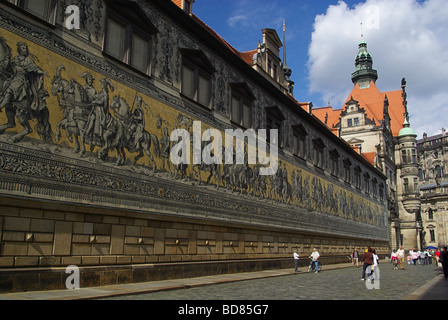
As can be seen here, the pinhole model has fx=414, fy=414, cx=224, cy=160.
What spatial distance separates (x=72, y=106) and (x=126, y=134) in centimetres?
192

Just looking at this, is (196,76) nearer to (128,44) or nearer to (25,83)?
(128,44)

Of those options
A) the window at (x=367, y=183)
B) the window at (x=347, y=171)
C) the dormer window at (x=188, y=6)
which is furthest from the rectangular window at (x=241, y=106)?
the window at (x=367, y=183)

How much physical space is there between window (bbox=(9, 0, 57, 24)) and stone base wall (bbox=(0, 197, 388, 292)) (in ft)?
14.7

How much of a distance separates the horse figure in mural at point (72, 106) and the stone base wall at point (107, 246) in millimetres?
1744

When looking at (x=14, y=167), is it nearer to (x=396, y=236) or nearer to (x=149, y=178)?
(x=149, y=178)

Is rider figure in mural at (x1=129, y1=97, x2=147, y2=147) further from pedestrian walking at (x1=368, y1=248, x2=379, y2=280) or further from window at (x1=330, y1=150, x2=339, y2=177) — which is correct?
window at (x1=330, y1=150, x2=339, y2=177)

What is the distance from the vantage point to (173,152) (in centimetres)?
1366

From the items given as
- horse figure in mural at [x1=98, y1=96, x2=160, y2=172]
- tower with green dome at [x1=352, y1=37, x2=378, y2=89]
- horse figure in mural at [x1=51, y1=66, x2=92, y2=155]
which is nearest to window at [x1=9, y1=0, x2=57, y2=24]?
horse figure in mural at [x1=51, y1=66, x2=92, y2=155]

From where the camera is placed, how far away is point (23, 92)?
9.30m

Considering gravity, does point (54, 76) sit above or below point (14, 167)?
above

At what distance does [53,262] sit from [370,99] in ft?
193

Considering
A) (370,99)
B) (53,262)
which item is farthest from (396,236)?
(53,262)

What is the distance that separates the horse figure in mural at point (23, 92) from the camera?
8.95m

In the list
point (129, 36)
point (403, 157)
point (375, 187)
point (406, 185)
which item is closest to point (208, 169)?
point (129, 36)
